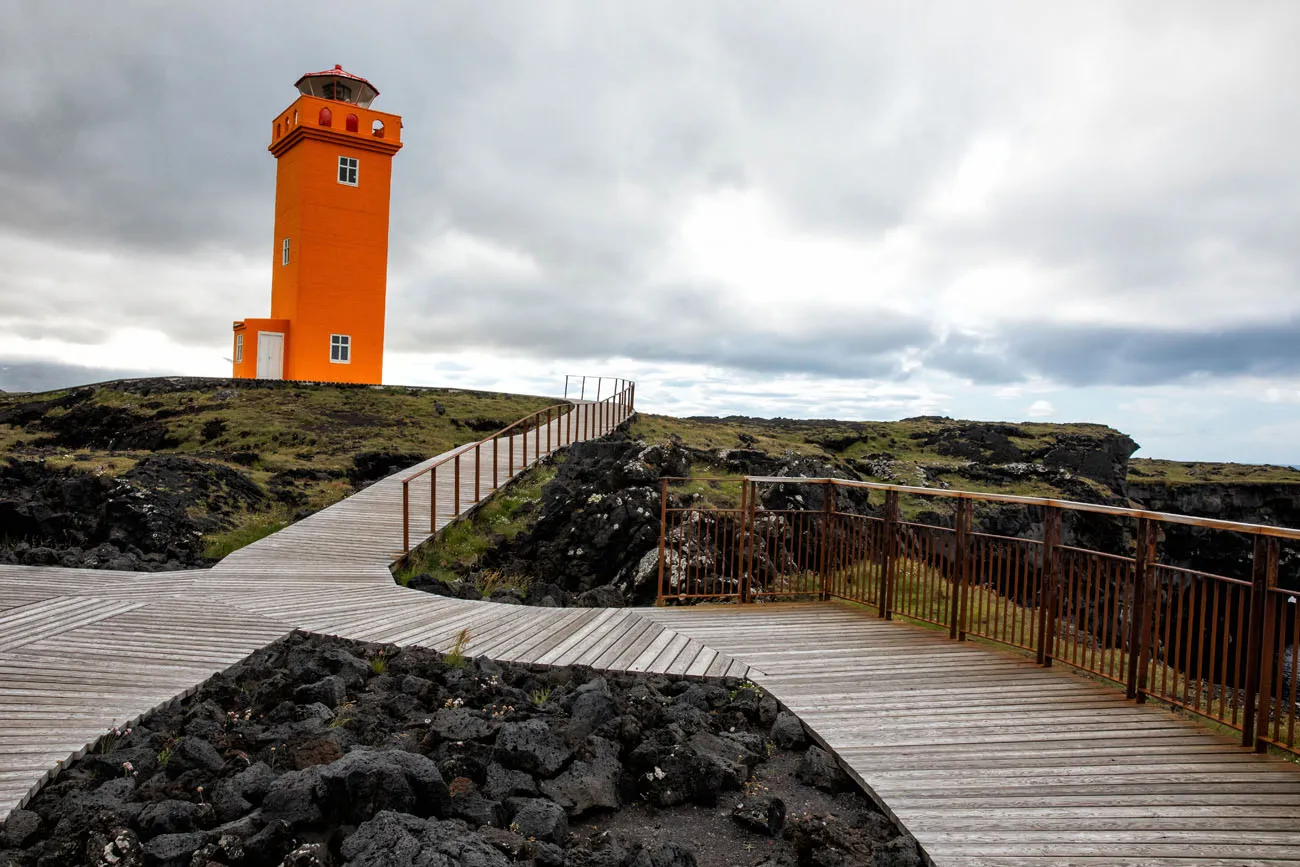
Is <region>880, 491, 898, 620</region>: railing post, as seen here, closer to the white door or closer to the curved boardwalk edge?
the curved boardwalk edge

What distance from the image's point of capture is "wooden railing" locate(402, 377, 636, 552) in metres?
13.1

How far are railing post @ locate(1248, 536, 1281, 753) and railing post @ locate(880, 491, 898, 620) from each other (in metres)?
3.05

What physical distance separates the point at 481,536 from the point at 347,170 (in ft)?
71.5

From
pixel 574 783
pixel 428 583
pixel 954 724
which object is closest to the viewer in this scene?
pixel 574 783

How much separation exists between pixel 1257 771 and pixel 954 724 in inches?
58.8

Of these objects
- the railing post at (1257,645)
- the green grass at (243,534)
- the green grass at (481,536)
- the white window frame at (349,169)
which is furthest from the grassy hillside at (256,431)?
the railing post at (1257,645)

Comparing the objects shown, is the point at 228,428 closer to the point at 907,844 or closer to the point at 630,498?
the point at 630,498

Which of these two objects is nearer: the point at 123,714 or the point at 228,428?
the point at 123,714

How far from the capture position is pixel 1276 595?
4.47 meters

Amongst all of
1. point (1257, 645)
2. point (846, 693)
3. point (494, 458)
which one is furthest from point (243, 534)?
point (1257, 645)

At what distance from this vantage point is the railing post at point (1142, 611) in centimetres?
515

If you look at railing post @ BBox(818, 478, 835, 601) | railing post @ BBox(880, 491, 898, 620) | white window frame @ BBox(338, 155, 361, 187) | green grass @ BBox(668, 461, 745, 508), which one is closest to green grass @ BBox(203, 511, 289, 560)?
green grass @ BBox(668, 461, 745, 508)

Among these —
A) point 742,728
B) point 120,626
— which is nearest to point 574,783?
point 742,728

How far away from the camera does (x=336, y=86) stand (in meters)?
31.2
